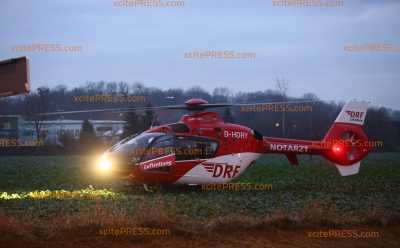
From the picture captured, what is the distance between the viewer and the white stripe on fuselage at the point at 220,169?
1817 centimetres

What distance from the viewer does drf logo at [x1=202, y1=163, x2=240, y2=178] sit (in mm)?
18369

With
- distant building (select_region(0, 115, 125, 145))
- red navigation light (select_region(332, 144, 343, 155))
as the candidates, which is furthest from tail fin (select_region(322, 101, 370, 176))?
distant building (select_region(0, 115, 125, 145))

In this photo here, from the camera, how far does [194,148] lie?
59.3 ft

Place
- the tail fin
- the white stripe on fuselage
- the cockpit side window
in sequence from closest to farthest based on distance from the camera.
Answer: the cockpit side window, the white stripe on fuselage, the tail fin

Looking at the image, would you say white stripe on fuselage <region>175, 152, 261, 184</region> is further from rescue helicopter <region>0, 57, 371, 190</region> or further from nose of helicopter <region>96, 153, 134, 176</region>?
nose of helicopter <region>96, 153, 134, 176</region>

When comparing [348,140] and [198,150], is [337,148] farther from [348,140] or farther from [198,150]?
[198,150]

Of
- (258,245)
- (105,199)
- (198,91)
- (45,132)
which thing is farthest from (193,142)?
(45,132)

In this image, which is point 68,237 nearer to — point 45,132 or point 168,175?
point 168,175

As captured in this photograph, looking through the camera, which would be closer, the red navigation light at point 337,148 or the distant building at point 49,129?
the red navigation light at point 337,148

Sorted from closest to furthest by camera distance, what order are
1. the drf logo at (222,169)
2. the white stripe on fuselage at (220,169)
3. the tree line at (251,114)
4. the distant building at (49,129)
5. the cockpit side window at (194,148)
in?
1. the cockpit side window at (194,148)
2. the white stripe on fuselage at (220,169)
3. the drf logo at (222,169)
4. the tree line at (251,114)
5. the distant building at (49,129)

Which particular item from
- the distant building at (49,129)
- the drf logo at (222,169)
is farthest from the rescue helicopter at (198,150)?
the distant building at (49,129)

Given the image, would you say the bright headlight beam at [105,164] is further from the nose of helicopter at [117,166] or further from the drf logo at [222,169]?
the drf logo at [222,169]

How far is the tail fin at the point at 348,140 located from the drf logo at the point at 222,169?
14.8 ft

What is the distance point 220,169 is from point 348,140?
6391 mm
